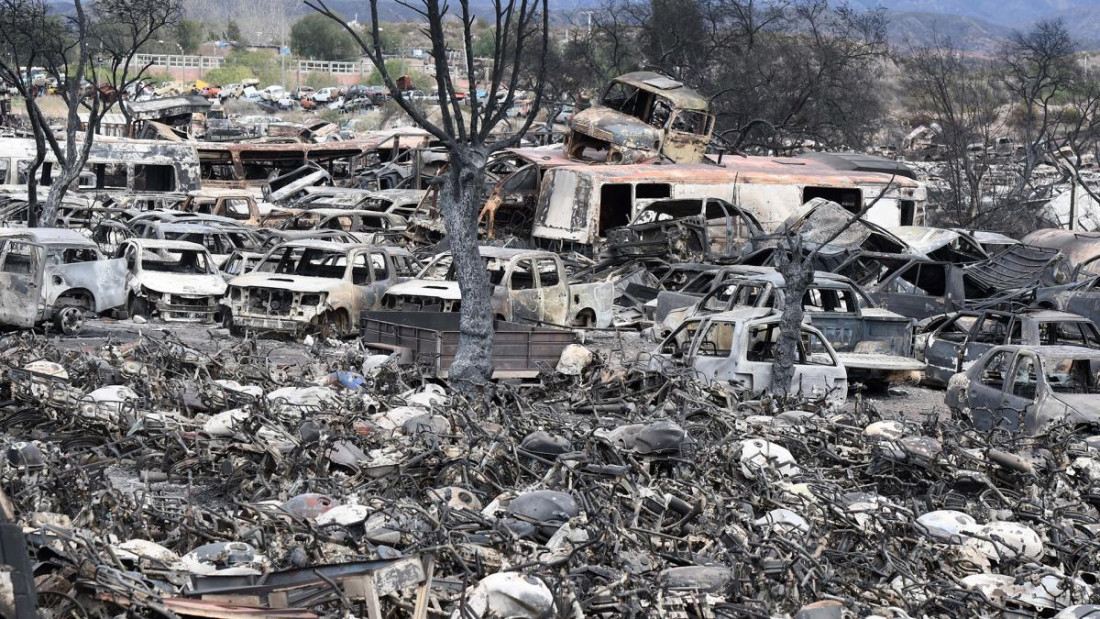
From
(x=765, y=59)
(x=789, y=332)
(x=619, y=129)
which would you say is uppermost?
(x=765, y=59)

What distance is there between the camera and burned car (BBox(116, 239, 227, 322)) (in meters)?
18.0

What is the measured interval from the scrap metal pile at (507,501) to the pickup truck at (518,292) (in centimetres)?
377

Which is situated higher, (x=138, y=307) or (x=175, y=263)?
(x=175, y=263)

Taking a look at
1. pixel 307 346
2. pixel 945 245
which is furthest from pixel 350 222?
pixel 945 245

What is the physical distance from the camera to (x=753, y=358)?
14.0 m

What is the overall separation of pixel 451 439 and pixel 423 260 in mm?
11533

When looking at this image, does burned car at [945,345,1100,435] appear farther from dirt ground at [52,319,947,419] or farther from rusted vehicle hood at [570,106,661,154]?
rusted vehicle hood at [570,106,661,154]

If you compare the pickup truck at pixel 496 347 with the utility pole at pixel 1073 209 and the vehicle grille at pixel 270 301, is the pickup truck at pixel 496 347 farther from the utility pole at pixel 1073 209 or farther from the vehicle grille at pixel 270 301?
the utility pole at pixel 1073 209

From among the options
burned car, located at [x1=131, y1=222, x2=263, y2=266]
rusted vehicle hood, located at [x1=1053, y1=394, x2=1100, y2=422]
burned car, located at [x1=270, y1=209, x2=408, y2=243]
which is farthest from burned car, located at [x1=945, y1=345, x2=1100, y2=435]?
burned car, located at [x1=270, y1=209, x2=408, y2=243]

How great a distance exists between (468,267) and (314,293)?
4140 millimetres

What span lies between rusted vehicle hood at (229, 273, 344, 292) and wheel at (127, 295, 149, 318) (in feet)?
6.34

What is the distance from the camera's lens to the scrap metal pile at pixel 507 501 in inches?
275

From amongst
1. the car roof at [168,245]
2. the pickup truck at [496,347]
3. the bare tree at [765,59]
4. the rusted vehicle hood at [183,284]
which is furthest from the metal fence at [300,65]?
the pickup truck at [496,347]

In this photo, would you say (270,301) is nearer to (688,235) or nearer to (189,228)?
(189,228)
